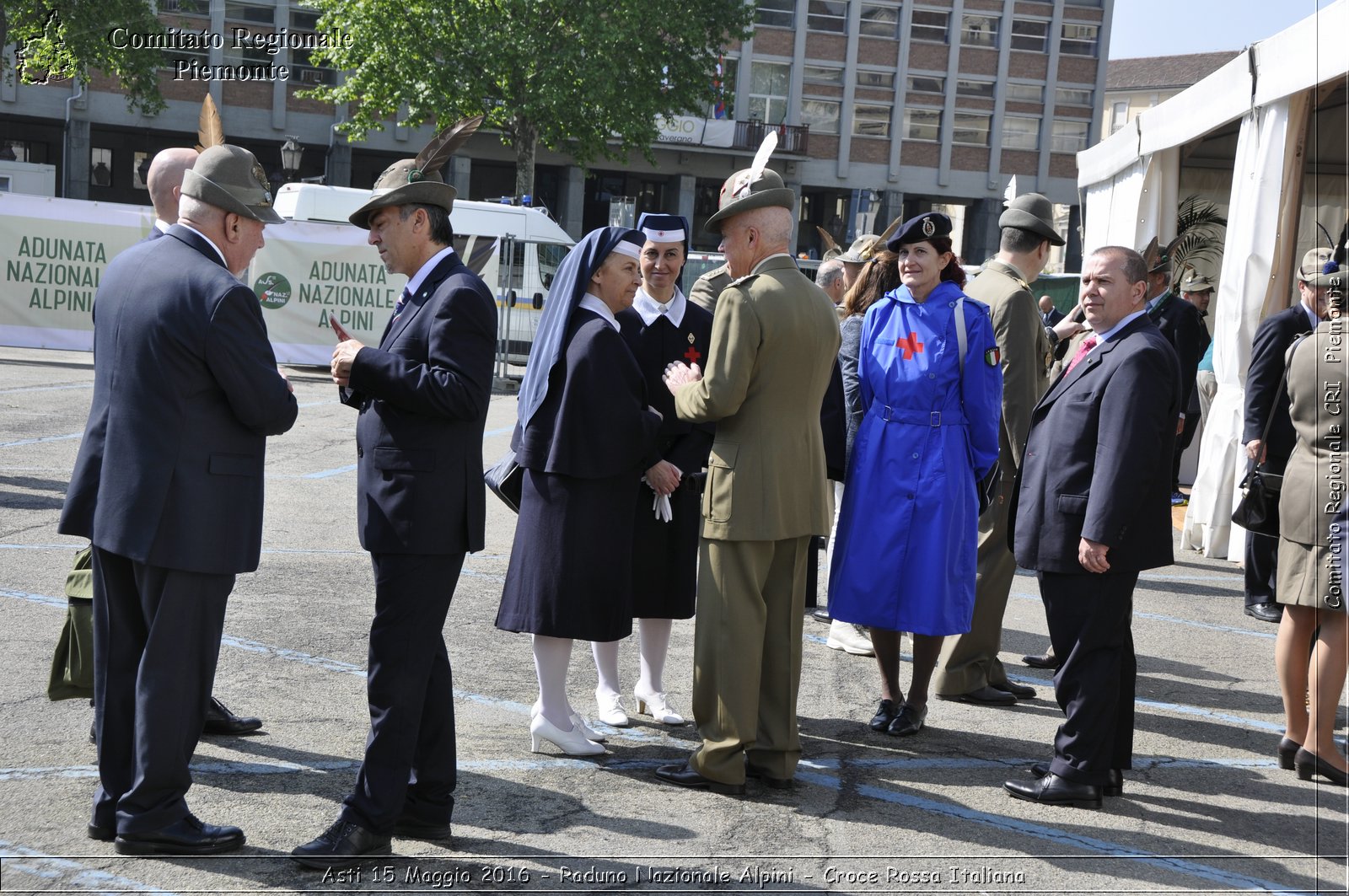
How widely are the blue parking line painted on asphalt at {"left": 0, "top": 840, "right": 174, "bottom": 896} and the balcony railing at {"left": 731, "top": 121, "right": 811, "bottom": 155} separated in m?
49.5

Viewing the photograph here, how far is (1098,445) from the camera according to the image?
4621 millimetres

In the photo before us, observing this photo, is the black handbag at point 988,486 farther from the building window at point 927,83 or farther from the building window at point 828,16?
the building window at point 927,83

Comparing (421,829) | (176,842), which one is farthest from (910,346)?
(176,842)

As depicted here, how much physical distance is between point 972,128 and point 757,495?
179ft

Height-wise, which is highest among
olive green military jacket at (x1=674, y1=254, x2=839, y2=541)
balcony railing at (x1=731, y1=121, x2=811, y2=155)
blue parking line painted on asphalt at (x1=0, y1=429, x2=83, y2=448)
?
balcony railing at (x1=731, y1=121, x2=811, y2=155)

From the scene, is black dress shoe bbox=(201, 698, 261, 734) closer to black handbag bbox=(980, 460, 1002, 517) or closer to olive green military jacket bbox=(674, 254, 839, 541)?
olive green military jacket bbox=(674, 254, 839, 541)

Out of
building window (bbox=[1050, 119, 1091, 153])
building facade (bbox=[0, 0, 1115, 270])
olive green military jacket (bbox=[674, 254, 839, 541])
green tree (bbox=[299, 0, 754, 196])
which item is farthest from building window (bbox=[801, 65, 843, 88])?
olive green military jacket (bbox=[674, 254, 839, 541])

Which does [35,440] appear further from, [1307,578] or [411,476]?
[1307,578]

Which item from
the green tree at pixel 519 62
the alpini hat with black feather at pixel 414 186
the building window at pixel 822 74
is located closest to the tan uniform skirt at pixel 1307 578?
the alpini hat with black feather at pixel 414 186

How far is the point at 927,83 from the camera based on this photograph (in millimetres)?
55344

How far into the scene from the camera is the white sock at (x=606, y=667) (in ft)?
17.7

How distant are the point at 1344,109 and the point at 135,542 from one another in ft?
32.9

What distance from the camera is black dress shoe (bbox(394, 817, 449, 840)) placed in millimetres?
4047

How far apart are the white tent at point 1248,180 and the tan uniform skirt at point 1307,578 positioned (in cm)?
337
